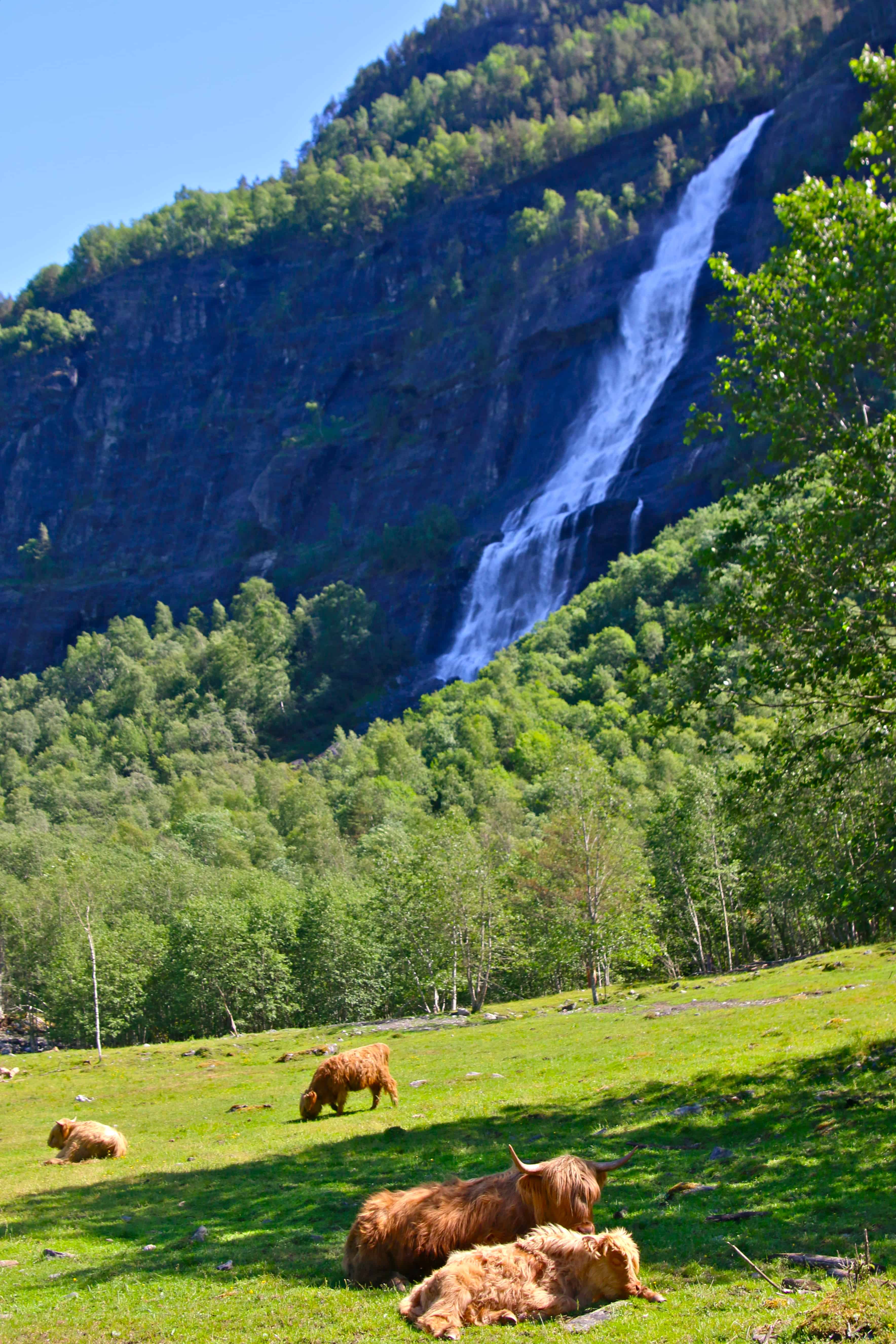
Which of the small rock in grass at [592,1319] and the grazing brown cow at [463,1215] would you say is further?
the grazing brown cow at [463,1215]

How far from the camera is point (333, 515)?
6890 inches

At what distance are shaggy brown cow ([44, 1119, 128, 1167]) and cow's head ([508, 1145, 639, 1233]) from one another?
1446 cm

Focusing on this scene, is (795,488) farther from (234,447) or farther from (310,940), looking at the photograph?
(234,447)

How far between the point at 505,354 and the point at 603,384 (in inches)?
1077

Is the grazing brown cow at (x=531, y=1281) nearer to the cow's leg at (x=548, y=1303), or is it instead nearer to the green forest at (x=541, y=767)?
the cow's leg at (x=548, y=1303)

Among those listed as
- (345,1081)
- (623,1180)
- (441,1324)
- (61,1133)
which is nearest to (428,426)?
(345,1081)

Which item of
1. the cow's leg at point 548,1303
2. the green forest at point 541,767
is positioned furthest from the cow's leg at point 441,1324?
the green forest at point 541,767

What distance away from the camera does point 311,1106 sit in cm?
2023

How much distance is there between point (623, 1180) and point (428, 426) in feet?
535

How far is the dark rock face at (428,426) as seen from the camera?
4865 inches

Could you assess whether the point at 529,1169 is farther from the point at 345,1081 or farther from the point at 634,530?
the point at 634,530

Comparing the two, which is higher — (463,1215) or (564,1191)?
(564,1191)

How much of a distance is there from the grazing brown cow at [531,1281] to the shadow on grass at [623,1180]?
78 centimetres

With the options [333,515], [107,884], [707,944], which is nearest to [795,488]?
[707,944]
